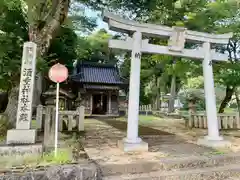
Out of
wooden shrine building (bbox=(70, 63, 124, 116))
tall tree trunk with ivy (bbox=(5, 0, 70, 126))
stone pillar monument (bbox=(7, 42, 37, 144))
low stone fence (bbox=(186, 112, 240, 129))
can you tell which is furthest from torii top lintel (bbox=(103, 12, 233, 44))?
wooden shrine building (bbox=(70, 63, 124, 116))

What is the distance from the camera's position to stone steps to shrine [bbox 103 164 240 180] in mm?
3961

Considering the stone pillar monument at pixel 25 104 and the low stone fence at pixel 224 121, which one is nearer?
the stone pillar monument at pixel 25 104

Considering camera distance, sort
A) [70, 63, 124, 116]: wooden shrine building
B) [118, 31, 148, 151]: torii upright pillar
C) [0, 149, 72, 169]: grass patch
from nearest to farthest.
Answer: [0, 149, 72, 169]: grass patch < [118, 31, 148, 151]: torii upright pillar < [70, 63, 124, 116]: wooden shrine building

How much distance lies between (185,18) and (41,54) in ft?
19.3

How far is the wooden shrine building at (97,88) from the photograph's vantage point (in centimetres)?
1970

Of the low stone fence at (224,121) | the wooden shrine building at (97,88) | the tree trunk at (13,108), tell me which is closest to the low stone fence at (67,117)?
the tree trunk at (13,108)

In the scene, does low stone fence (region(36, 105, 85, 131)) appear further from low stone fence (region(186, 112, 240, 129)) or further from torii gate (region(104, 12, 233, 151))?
low stone fence (region(186, 112, 240, 129))

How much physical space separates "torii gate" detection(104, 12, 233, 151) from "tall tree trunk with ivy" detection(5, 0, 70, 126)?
2493 mm

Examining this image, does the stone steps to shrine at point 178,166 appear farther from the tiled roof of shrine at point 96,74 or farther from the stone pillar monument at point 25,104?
the tiled roof of shrine at point 96,74

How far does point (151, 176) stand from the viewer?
4004mm

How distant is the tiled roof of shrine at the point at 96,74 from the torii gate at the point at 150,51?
45.6 feet

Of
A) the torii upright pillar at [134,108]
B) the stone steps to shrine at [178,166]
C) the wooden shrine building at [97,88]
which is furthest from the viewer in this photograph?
the wooden shrine building at [97,88]

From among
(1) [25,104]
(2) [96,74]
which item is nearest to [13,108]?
(1) [25,104]

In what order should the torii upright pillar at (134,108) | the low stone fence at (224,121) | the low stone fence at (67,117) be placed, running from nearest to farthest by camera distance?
the torii upright pillar at (134,108) < the low stone fence at (67,117) < the low stone fence at (224,121)
